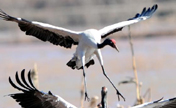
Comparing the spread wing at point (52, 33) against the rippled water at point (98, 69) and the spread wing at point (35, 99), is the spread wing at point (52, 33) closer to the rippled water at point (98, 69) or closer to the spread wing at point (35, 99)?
the spread wing at point (35, 99)

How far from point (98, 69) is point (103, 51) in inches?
140

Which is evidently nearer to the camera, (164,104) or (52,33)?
(164,104)

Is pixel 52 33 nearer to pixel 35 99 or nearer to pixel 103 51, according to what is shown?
pixel 35 99

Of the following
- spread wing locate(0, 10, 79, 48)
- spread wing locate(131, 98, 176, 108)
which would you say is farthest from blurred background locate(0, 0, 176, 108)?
spread wing locate(131, 98, 176, 108)

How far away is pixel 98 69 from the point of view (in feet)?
61.5

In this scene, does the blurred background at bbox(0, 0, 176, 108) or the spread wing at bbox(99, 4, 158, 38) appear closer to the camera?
the spread wing at bbox(99, 4, 158, 38)

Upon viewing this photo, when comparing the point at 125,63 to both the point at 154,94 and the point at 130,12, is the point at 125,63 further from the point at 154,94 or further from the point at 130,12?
the point at 130,12

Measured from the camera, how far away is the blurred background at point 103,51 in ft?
52.4

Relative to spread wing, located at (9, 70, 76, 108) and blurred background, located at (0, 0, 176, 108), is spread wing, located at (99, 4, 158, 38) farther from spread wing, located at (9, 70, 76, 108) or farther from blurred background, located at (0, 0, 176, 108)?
blurred background, located at (0, 0, 176, 108)

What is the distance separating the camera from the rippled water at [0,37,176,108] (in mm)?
15352

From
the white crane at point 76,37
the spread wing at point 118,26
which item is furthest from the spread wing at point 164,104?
the spread wing at point 118,26

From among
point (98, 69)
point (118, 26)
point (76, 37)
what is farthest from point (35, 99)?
point (98, 69)

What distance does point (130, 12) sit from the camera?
31844 millimetres

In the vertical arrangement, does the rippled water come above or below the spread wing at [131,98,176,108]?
above
